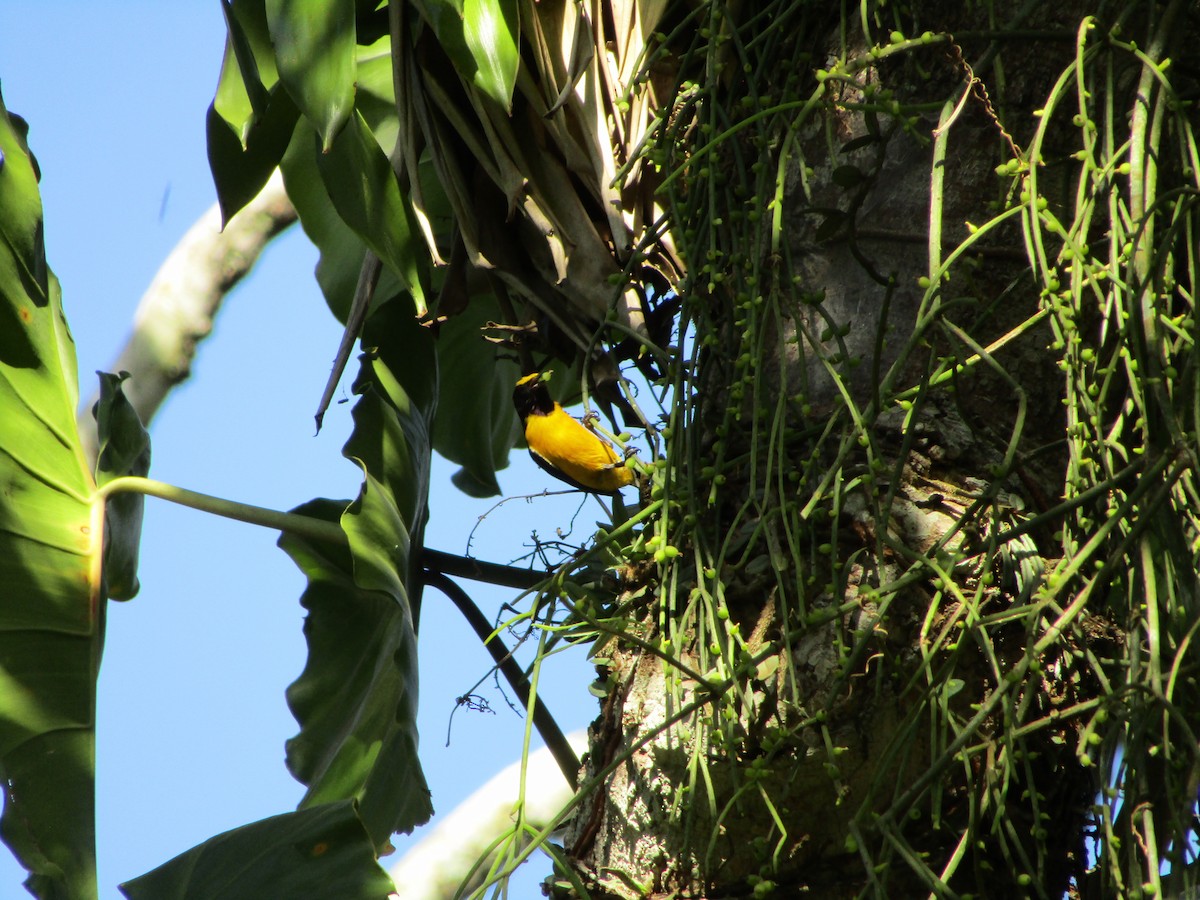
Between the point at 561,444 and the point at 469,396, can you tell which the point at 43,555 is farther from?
the point at 469,396

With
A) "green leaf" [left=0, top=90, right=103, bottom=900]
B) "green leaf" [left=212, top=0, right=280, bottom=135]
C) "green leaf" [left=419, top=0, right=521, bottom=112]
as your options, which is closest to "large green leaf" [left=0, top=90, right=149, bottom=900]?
"green leaf" [left=0, top=90, right=103, bottom=900]

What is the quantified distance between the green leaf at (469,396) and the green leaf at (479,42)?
883mm

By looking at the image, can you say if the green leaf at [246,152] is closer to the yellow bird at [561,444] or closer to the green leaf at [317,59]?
the green leaf at [317,59]

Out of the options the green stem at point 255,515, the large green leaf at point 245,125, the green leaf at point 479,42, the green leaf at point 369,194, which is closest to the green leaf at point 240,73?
the large green leaf at point 245,125

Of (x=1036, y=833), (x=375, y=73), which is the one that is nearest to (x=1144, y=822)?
(x=1036, y=833)

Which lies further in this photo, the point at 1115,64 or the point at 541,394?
the point at 541,394

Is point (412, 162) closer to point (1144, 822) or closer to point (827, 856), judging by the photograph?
point (827, 856)

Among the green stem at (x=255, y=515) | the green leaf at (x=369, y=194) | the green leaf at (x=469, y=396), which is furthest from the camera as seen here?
the green leaf at (x=469, y=396)

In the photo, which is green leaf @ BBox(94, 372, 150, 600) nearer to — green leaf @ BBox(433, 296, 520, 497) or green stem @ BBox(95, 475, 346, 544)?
green stem @ BBox(95, 475, 346, 544)

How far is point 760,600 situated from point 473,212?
0.53 metres

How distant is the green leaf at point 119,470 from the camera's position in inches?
50.7

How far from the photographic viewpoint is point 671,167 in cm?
102

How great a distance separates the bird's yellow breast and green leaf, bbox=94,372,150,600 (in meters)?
0.54

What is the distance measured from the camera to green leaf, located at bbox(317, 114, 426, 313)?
43.0 inches
